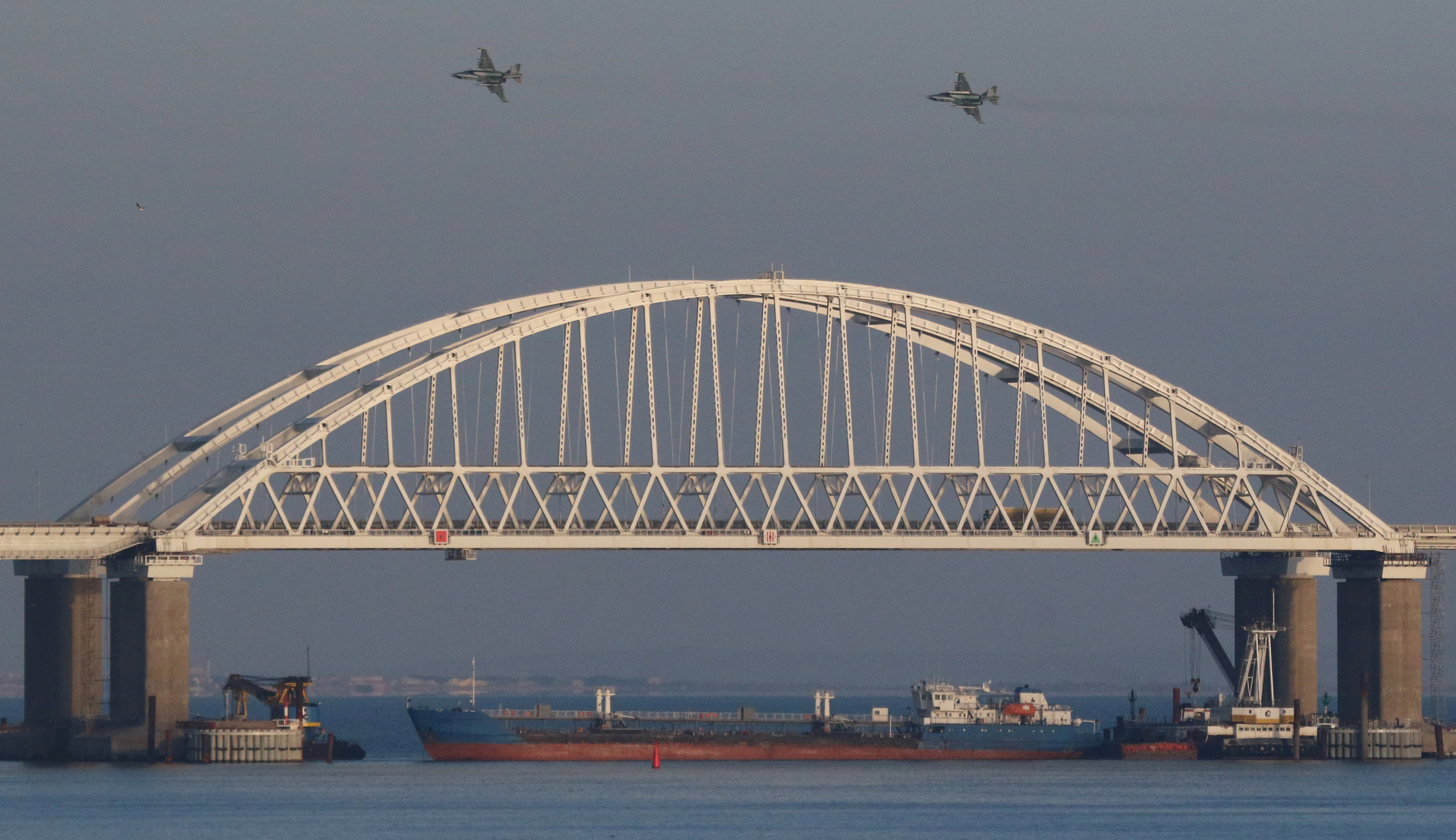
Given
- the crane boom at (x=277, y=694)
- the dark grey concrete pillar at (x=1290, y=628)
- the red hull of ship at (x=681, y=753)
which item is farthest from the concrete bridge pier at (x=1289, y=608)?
the crane boom at (x=277, y=694)

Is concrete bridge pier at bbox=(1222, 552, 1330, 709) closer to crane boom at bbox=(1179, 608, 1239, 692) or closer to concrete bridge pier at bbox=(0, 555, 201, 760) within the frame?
crane boom at bbox=(1179, 608, 1239, 692)

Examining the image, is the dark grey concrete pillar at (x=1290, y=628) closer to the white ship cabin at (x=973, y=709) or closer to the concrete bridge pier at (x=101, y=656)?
the white ship cabin at (x=973, y=709)

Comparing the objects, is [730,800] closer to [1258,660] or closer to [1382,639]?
[1258,660]

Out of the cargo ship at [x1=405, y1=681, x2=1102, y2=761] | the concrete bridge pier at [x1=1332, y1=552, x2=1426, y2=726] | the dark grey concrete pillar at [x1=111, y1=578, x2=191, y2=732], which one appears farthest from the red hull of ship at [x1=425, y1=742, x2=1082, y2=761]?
the concrete bridge pier at [x1=1332, y1=552, x2=1426, y2=726]

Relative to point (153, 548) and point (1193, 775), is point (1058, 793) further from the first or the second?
point (153, 548)

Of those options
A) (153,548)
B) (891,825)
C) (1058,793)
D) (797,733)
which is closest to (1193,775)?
(1058,793)

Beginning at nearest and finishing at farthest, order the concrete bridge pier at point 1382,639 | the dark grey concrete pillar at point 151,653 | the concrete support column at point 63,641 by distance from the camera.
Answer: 1. the dark grey concrete pillar at point 151,653
2. the concrete support column at point 63,641
3. the concrete bridge pier at point 1382,639
